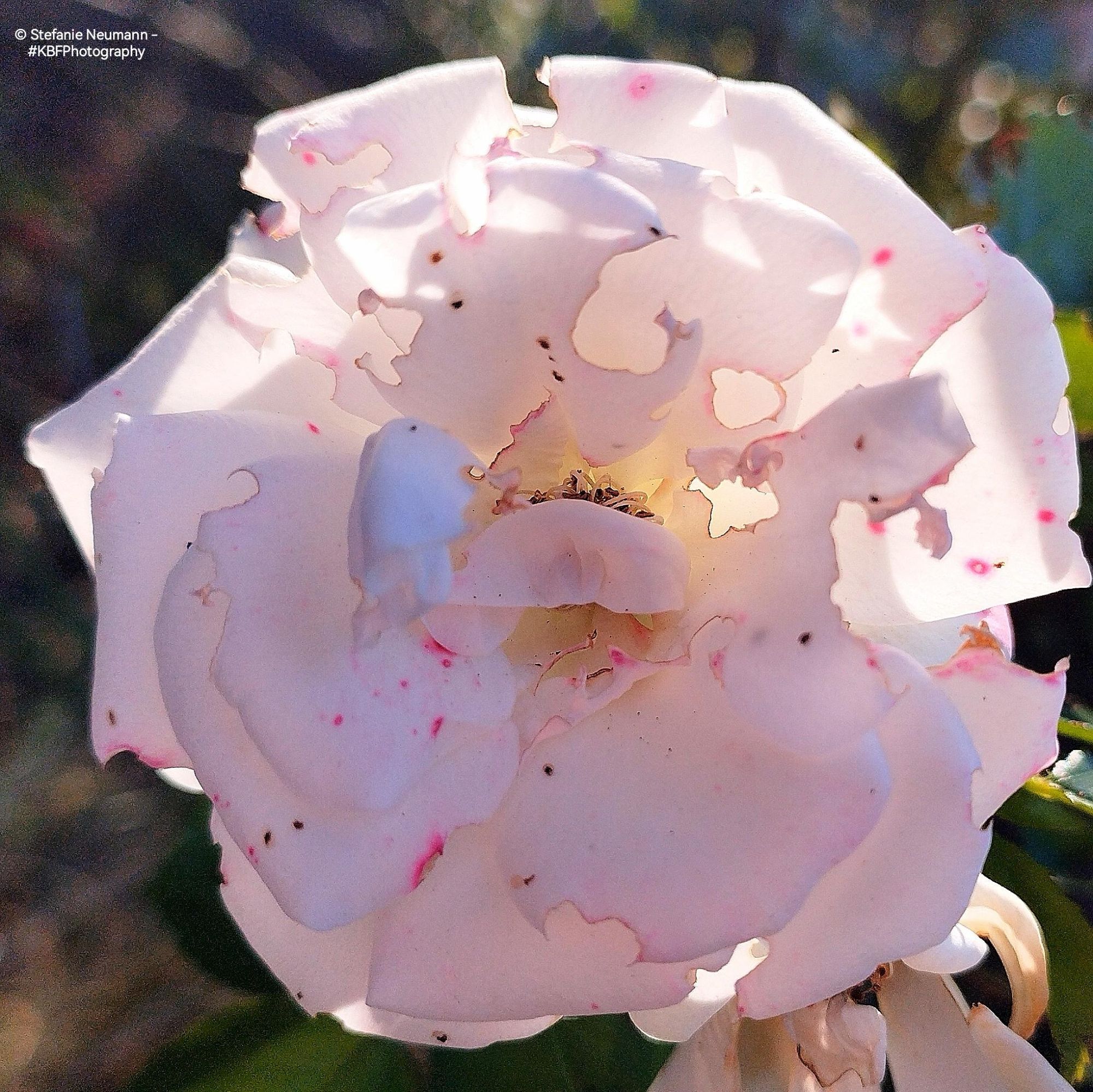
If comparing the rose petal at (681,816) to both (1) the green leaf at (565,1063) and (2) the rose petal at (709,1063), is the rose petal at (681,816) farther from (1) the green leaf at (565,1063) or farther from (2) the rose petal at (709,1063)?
(1) the green leaf at (565,1063)

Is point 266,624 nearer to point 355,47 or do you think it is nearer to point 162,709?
point 162,709

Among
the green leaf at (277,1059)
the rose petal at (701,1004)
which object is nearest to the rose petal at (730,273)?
the rose petal at (701,1004)

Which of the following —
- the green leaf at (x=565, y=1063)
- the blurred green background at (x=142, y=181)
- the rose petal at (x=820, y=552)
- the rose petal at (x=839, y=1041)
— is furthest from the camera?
the blurred green background at (x=142, y=181)

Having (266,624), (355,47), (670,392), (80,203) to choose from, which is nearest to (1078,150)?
(670,392)

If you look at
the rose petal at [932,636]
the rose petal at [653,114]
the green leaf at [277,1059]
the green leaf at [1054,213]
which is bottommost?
the green leaf at [277,1059]

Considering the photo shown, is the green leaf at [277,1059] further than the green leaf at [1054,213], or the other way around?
the green leaf at [1054,213]

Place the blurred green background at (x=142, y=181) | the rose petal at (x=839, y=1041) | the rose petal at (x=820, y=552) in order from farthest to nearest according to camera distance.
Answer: the blurred green background at (x=142, y=181) < the rose petal at (x=839, y=1041) < the rose petal at (x=820, y=552)
